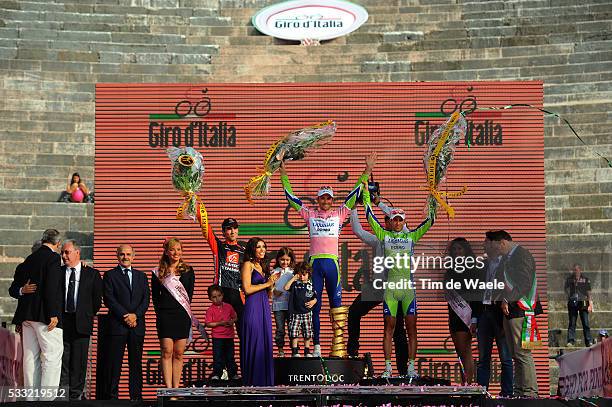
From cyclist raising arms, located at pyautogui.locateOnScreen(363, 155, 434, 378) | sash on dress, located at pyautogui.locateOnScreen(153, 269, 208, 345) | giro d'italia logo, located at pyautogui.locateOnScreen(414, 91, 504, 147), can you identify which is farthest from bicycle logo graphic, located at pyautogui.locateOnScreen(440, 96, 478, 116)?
sash on dress, located at pyautogui.locateOnScreen(153, 269, 208, 345)

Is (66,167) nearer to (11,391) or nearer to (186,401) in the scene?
(11,391)

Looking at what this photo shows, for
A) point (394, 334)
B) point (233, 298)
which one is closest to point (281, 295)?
point (233, 298)

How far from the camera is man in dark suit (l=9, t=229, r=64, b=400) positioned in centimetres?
992

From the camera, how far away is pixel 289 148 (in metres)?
11.7

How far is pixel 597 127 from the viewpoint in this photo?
17.6m

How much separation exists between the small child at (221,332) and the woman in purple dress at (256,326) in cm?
91

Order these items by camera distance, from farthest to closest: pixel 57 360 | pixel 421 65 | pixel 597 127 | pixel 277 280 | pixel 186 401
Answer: pixel 421 65 < pixel 597 127 < pixel 277 280 < pixel 57 360 < pixel 186 401

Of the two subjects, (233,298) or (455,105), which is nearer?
(233,298)

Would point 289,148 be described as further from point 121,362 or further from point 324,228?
point 121,362

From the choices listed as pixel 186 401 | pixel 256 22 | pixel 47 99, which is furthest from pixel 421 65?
pixel 186 401

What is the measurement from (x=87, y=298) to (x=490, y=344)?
12.4 feet

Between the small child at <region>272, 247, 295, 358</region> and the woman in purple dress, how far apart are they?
1.05 meters

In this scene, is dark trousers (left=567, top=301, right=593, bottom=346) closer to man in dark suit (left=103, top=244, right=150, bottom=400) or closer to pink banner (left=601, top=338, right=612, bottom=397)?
pink banner (left=601, top=338, right=612, bottom=397)

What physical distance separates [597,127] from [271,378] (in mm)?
9378
